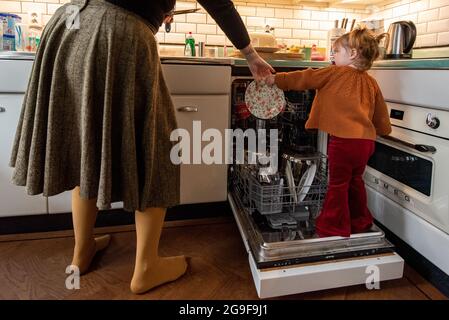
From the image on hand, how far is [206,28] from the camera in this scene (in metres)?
1.99

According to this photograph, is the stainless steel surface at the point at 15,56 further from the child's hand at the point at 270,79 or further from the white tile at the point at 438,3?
the white tile at the point at 438,3

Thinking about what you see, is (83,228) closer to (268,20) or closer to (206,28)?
(206,28)

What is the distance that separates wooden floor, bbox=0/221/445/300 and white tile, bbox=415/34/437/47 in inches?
45.2

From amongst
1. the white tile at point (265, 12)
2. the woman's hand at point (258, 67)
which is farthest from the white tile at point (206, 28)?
the woman's hand at point (258, 67)

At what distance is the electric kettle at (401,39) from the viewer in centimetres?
153

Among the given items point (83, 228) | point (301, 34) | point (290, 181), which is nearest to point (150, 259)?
point (83, 228)

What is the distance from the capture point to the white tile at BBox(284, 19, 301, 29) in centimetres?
208

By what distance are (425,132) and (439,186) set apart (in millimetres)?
175

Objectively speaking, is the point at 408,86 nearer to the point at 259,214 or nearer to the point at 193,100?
the point at 259,214

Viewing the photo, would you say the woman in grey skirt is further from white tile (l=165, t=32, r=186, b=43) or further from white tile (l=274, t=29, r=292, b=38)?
white tile (l=274, t=29, r=292, b=38)

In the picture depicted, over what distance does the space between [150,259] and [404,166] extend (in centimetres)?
92

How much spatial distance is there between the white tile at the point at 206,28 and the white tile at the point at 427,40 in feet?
3.54

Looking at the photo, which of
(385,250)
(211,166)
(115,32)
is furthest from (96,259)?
(385,250)

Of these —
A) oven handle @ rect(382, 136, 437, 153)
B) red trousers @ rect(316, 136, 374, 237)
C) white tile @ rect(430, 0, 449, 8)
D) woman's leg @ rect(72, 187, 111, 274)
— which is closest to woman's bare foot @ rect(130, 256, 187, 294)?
woman's leg @ rect(72, 187, 111, 274)
